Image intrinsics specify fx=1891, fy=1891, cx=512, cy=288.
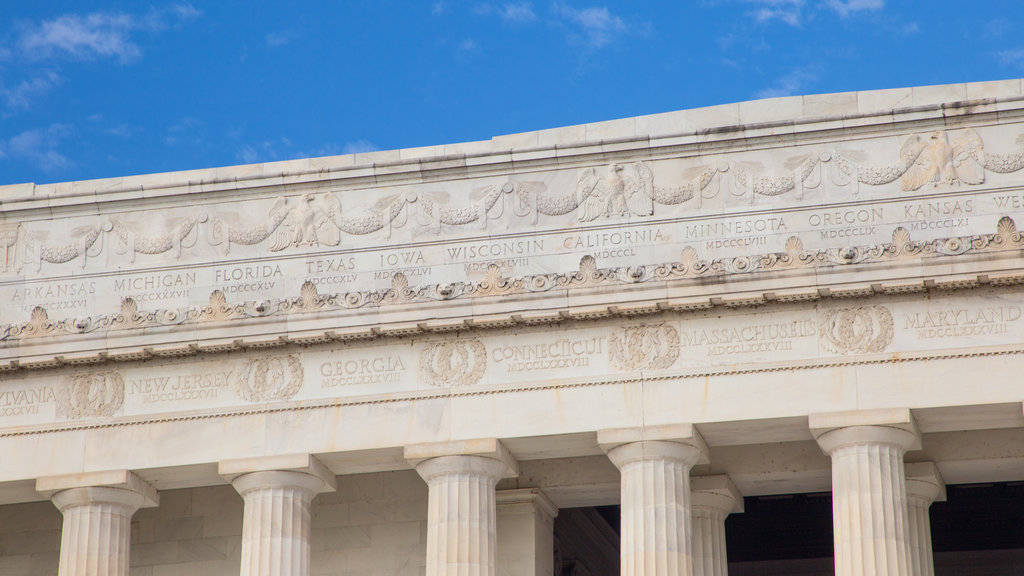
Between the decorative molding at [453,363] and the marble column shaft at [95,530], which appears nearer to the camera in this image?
the decorative molding at [453,363]

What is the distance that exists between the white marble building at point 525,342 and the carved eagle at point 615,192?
0.06 m

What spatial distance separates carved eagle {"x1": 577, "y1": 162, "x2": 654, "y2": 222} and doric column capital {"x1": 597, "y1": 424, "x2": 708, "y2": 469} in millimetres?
5780

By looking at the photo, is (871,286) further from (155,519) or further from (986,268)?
(155,519)

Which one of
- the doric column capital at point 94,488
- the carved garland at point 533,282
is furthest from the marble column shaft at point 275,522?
the carved garland at point 533,282

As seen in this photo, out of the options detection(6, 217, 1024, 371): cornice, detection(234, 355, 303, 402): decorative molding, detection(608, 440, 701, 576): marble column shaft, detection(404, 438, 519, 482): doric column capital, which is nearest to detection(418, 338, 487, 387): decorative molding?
detection(6, 217, 1024, 371): cornice

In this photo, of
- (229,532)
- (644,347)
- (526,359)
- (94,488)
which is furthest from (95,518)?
(644,347)

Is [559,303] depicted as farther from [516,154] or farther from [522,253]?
[516,154]

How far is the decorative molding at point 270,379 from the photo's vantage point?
43.2m

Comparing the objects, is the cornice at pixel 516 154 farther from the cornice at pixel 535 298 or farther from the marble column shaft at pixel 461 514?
the marble column shaft at pixel 461 514

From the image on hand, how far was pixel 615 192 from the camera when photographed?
146 ft

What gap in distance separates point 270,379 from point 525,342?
236 inches

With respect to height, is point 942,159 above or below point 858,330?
above

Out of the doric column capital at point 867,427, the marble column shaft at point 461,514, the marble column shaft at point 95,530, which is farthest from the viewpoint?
the marble column shaft at point 95,530

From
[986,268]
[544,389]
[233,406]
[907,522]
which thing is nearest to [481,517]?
[544,389]
